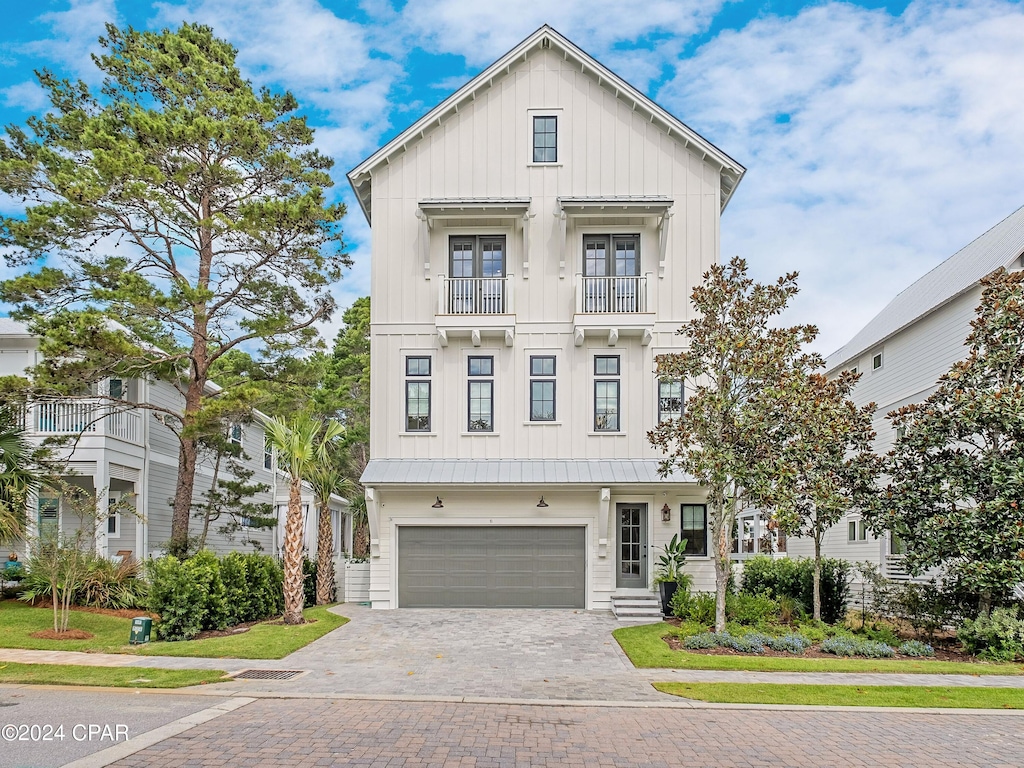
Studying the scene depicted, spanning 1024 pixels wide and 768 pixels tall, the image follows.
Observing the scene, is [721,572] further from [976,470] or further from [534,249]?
[534,249]

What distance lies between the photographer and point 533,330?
774 inches

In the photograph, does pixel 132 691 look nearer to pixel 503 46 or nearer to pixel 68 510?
pixel 68 510

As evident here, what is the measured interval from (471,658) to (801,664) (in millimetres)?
5350

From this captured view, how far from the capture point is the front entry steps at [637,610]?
1717 centimetres

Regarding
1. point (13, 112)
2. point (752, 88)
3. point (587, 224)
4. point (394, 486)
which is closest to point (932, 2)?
point (752, 88)

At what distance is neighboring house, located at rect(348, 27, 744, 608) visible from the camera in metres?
19.0

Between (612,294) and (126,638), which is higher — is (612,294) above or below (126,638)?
above

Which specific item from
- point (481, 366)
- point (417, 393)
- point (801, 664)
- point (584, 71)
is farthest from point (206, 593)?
point (584, 71)

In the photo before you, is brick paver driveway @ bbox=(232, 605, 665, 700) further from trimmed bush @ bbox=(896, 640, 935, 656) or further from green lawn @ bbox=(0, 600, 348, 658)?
trimmed bush @ bbox=(896, 640, 935, 656)

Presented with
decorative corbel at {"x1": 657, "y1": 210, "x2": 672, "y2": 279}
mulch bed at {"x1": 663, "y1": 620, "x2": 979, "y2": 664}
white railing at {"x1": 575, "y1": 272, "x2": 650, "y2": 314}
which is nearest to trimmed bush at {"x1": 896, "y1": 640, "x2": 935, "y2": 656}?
mulch bed at {"x1": 663, "y1": 620, "x2": 979, "y2": 664}

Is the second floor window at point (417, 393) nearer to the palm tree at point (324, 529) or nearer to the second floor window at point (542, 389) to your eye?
the palm tree at point (324, 529)

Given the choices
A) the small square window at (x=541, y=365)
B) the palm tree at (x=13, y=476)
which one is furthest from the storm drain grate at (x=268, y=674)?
the small square window at (x=541, y=365)

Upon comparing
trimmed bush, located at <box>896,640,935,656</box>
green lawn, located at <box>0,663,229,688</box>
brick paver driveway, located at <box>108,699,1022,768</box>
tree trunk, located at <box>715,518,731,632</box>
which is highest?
tree trunk, located at <box>715,518,731,632</box>

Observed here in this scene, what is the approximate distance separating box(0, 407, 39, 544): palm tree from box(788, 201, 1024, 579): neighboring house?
18446mm
